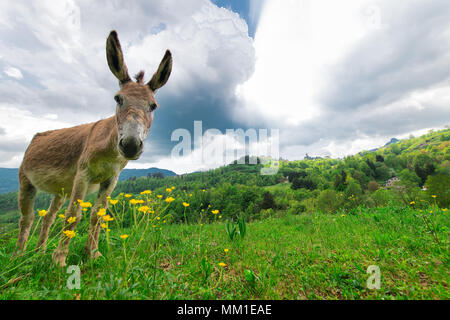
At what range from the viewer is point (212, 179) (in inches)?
4402

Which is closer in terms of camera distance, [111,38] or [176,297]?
[176,297]

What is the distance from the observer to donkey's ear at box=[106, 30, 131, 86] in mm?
2938

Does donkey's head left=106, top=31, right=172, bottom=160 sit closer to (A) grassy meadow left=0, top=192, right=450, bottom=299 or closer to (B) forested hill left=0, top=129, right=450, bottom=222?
(A) grassy meadow left=0, top=192, right=450, bottom=299

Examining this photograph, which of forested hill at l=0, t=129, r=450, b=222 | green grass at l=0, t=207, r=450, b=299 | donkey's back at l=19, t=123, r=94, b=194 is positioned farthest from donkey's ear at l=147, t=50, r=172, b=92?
forested hill at l=0, t=129, r=450, b=222

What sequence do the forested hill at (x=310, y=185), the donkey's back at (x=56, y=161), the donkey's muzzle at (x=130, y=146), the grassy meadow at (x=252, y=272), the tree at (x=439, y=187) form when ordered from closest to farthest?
the grassy meadow at (x=252, y=272), the donkey's muzzle at (x=130, y=146), the donkey's back at (x=56, y=161), the tree at (x=439, y=187), the forested hill at (x=310, y=185)

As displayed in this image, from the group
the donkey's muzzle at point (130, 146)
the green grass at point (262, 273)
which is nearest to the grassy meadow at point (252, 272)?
the green grass at point (262, 273)

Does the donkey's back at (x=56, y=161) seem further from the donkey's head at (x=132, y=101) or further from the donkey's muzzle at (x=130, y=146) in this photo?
the donkey's muzzle at (x=130, y=146)

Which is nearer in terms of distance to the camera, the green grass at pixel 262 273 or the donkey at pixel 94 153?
the green grass at pixel 262 273

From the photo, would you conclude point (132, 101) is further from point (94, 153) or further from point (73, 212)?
point (73, 212)

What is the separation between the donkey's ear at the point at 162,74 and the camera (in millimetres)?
3305

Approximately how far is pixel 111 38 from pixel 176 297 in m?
4.04
